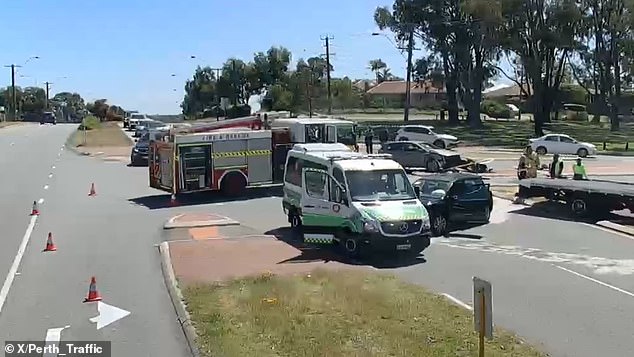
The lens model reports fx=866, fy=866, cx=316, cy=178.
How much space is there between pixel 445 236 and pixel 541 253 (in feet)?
9.98

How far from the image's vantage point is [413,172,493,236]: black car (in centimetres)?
2173

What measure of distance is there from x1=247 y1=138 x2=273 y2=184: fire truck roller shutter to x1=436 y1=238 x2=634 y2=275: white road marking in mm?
10694

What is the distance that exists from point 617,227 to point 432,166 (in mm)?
16869

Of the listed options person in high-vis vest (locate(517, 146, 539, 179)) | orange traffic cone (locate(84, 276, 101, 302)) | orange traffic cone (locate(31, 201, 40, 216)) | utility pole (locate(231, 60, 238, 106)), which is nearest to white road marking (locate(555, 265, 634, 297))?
orange traffic cone (locate(84, 276, 101, 302))

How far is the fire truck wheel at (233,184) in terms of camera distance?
29.9 meters

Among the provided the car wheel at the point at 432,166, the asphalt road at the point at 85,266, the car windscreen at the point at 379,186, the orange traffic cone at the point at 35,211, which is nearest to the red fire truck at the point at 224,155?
the asphalt road at the point at 85,266

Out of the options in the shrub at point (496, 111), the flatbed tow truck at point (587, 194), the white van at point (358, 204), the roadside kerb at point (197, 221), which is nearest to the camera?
the white van at point (358, 204)

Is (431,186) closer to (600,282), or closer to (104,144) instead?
(600,282)

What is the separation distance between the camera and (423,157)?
39.5 metres

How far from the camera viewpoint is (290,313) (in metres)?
11.9

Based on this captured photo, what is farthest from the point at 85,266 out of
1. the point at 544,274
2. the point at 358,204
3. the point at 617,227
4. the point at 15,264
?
the point at 617,227

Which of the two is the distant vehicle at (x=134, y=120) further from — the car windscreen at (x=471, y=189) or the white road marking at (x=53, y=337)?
the white road marking at (x=53, y=337)

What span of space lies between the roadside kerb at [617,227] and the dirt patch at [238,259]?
27.4 ft

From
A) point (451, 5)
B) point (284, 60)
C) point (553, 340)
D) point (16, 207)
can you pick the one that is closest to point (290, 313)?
point (553, 340)
